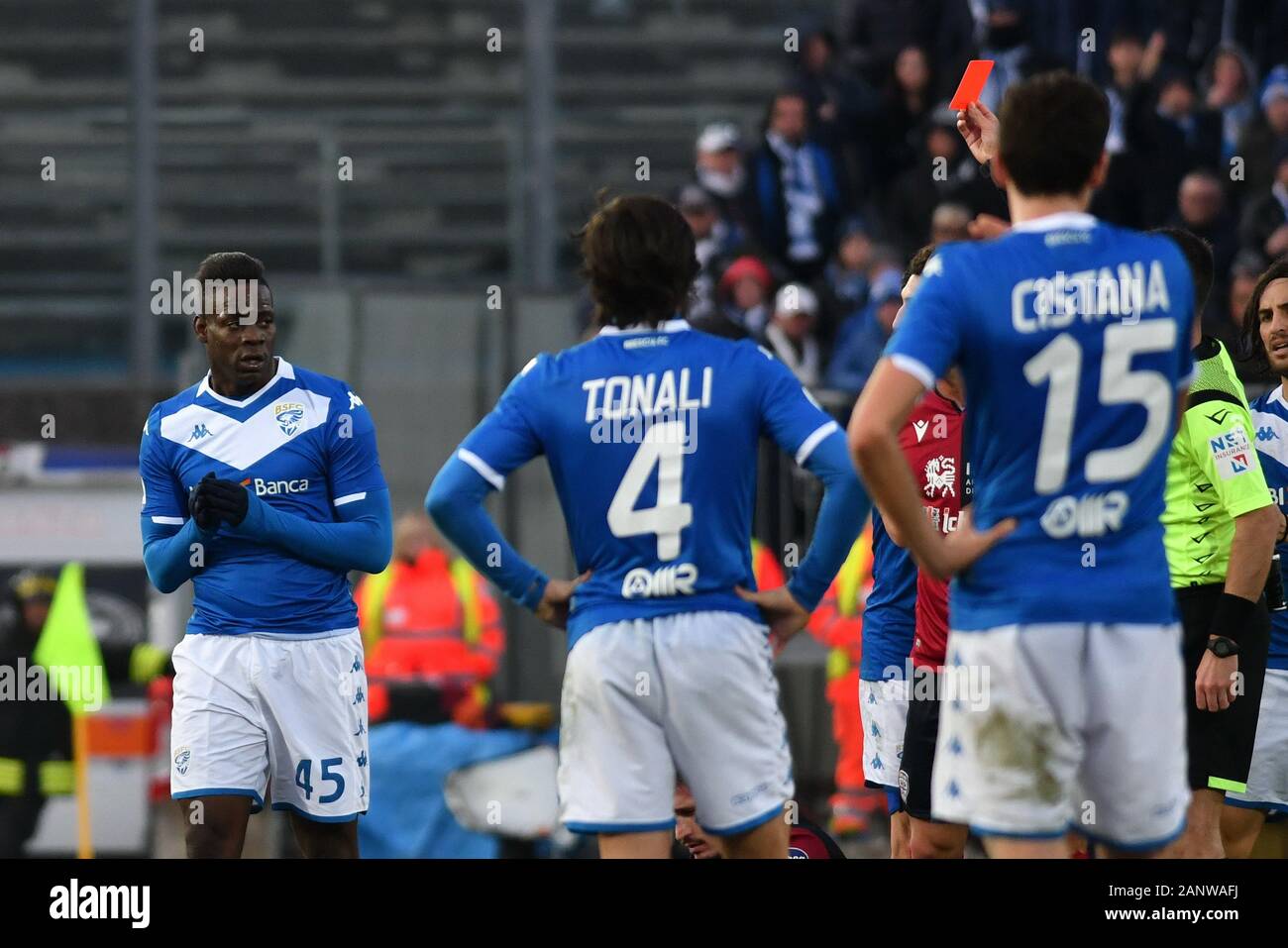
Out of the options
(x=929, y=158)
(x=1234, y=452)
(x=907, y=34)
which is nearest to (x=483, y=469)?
(x=1234, y=452)

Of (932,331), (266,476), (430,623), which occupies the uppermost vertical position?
(932,331)

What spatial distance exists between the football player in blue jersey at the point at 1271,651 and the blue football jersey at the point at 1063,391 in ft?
7.67

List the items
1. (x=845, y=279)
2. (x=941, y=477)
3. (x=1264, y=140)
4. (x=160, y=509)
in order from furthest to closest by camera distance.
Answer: (x=845, y=279), (x=1264, y=140), (x=941, y=477), (x=160, y=509)

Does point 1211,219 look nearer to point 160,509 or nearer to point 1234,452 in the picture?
point 1234,452

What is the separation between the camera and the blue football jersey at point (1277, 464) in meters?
6.30

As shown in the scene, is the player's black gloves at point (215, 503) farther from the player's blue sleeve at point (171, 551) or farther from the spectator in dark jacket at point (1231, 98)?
the spectator in dark jacket at point (1231, 98)

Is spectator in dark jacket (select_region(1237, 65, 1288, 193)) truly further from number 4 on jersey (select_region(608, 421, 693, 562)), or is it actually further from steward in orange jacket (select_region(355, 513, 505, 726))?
number 4 on jersey (select_region(608, 421, 693, 562))

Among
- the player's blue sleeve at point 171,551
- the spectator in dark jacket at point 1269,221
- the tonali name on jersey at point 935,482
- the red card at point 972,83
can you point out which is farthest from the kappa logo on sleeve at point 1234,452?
the spectator in dark jacket at point 1269,221

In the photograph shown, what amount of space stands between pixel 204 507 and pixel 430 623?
242 inches

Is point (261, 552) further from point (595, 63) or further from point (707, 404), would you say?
point (595, 63)

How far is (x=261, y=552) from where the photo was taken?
5629 millimetres

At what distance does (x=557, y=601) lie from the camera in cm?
440

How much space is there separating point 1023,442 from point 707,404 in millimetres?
724
